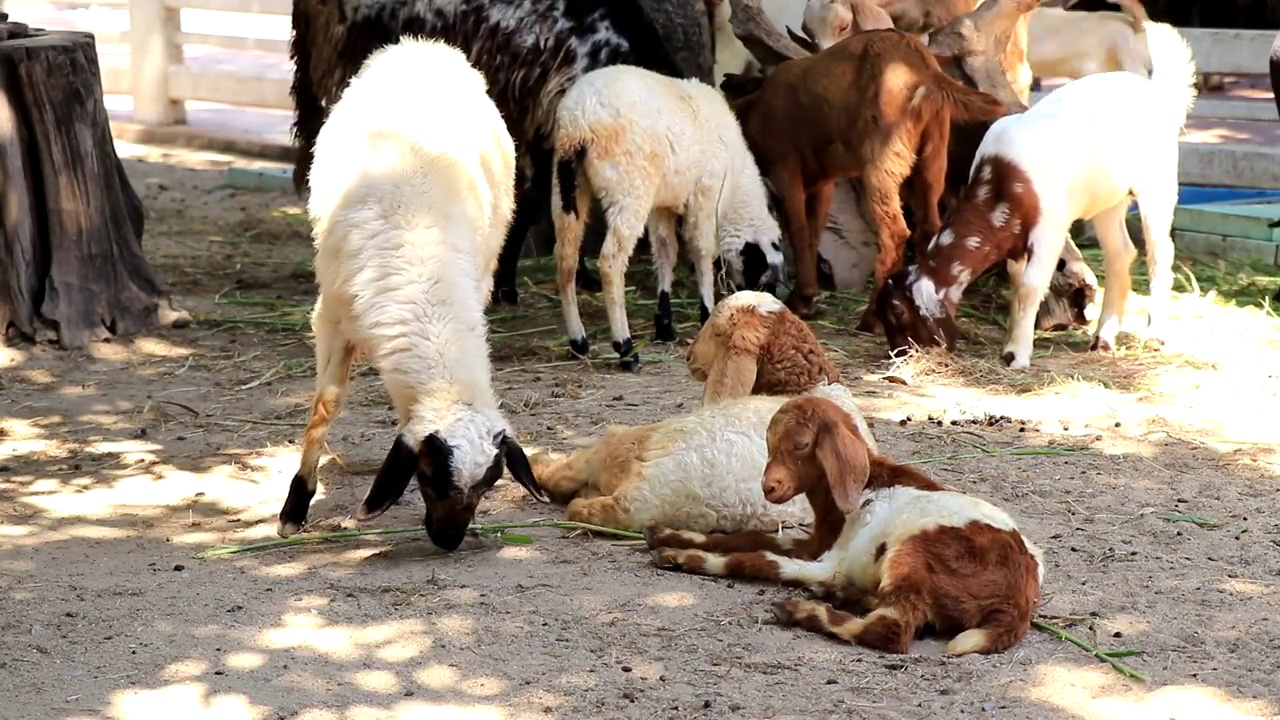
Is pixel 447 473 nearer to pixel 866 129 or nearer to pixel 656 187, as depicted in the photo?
pixel 656 187

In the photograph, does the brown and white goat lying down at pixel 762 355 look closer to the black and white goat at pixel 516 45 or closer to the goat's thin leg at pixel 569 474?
the goat's thin leg at pixel 569 474

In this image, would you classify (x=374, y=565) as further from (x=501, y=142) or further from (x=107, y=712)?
(x=501, y=142)

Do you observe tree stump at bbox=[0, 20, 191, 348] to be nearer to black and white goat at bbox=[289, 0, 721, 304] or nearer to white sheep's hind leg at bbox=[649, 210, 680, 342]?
black and white goat at bbox=[289, 0, 721, 304]

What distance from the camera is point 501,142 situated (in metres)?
5.63

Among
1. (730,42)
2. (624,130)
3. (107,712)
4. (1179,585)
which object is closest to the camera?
(107,712)

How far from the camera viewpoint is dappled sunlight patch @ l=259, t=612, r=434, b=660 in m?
3.89

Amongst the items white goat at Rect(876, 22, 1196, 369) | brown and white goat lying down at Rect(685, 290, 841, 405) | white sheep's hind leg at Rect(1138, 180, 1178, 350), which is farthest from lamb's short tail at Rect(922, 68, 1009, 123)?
brown and white goat lying down at Rect(685, 290, 841, 405)

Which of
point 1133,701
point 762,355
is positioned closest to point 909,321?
point 762,355

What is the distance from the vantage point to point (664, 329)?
7.40 metres

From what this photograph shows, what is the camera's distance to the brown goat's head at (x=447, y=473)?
4.29 m

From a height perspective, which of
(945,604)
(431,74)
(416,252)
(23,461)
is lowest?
(23,461)

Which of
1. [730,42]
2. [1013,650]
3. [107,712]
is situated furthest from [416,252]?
[730,42]

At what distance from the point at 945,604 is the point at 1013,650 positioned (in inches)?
7.9

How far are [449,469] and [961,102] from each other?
3999 mm
